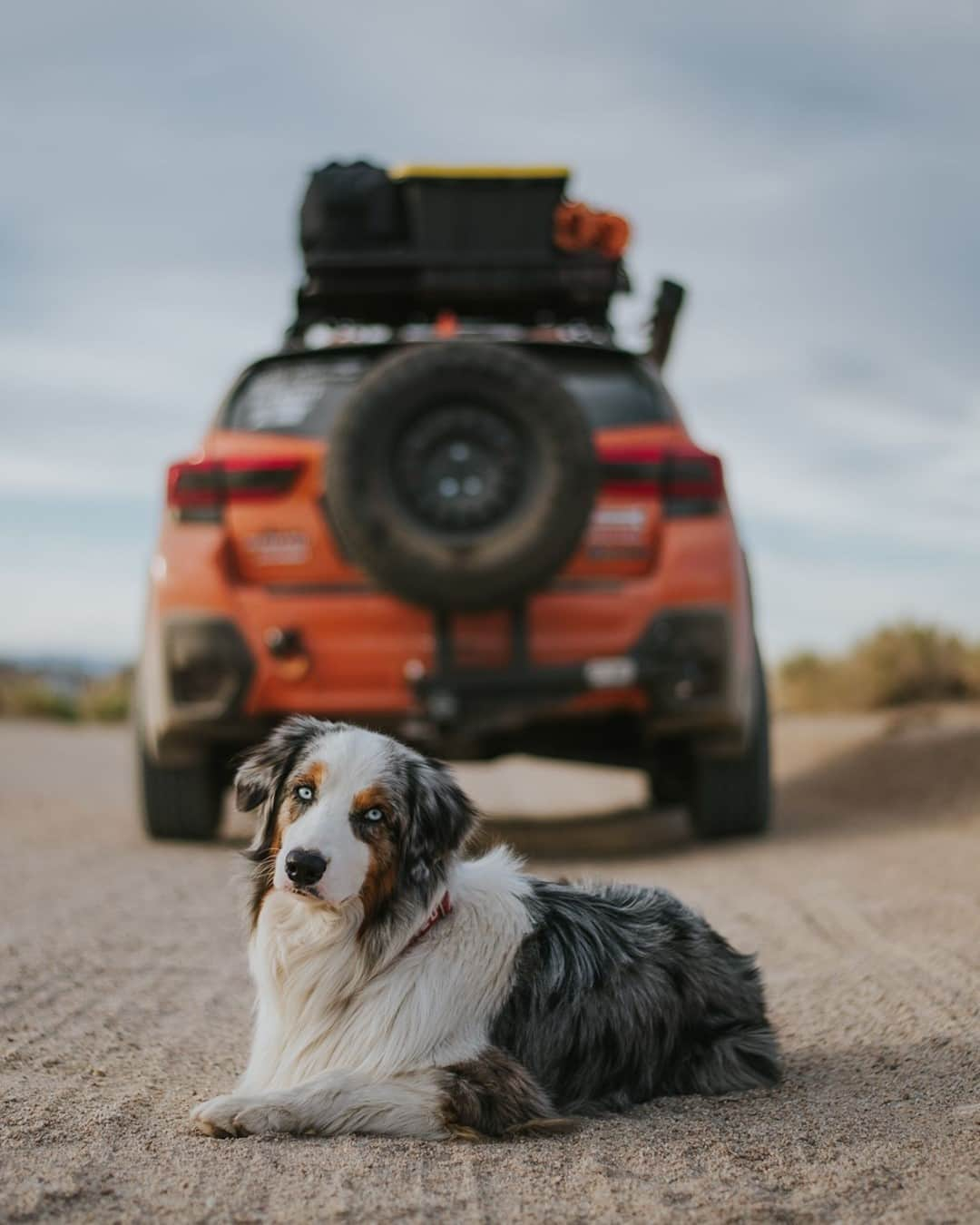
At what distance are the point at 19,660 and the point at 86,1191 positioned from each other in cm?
3803

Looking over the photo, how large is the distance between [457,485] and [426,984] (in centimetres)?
403

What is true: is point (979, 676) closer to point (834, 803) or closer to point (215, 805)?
point (834, 803)

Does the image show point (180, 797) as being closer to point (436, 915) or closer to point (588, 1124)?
point (436, 915)

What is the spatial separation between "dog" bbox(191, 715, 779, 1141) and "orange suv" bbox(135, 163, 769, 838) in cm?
344

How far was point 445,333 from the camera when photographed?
8453mm

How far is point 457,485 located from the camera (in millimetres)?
7352

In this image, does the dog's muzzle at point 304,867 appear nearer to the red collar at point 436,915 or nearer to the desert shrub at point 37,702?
the red collar at point 436,915

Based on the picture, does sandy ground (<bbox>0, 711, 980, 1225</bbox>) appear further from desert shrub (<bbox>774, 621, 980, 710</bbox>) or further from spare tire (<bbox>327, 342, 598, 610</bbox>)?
desert shrub (<bbox>774, 621, 980, 710</bbox>)

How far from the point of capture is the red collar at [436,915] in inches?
146

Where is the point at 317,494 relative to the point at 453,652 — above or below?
above

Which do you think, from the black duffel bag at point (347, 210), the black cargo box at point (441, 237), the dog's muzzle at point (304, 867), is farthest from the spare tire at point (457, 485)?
the dog's muzzle at point (304, 867)

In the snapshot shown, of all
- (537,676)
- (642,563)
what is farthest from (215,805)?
(642,563)

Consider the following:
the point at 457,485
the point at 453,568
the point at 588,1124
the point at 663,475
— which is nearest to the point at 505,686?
the point at 453,568

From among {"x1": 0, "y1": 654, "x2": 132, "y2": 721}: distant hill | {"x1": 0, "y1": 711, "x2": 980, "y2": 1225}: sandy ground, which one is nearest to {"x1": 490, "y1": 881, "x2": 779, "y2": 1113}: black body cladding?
{"x1": 0, "y1": 711, "x2": 980, "y2": 1225}: sandy ground
